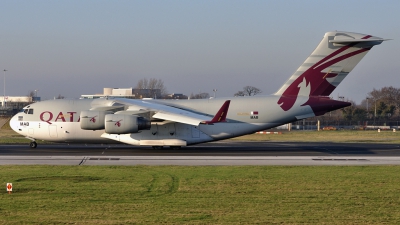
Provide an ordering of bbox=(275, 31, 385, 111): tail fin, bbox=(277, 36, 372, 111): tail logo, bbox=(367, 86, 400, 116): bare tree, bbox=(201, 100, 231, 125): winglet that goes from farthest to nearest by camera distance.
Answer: bbox=(367, 86, 400, 116): bare tree < bbox=(277, 36, 372, 111): tail logo < bbox=(275, 31, 385, 111): tail fin < bbox=(201, 100, 231, 125): winglet

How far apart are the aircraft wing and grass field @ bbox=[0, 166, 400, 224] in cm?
681

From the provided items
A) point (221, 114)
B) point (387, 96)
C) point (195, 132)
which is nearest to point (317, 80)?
point (221, 114)

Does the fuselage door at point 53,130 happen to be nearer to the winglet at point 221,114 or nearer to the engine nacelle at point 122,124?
the engine nacelle at point 122,124

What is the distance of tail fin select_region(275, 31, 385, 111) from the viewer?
1171 inches

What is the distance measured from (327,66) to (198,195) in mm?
17960

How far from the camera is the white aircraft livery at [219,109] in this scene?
29.4m

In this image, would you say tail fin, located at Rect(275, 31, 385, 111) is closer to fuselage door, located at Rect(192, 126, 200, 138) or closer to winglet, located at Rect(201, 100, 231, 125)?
winglet, located at Rect(201, 100, 231, 125)

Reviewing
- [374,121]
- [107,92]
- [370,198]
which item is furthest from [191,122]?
[107,92]

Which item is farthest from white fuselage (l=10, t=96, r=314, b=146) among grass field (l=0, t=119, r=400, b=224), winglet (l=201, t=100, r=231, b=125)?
grass field (l=0, t=119, r=400, b=224)

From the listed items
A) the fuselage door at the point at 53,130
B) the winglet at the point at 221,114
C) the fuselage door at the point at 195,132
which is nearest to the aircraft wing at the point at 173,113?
the winglet at the point at 221,114

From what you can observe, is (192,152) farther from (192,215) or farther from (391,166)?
(192,215)

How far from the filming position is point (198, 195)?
47.1 ft

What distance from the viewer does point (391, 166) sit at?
71.8 feet

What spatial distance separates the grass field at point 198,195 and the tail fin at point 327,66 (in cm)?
1030
